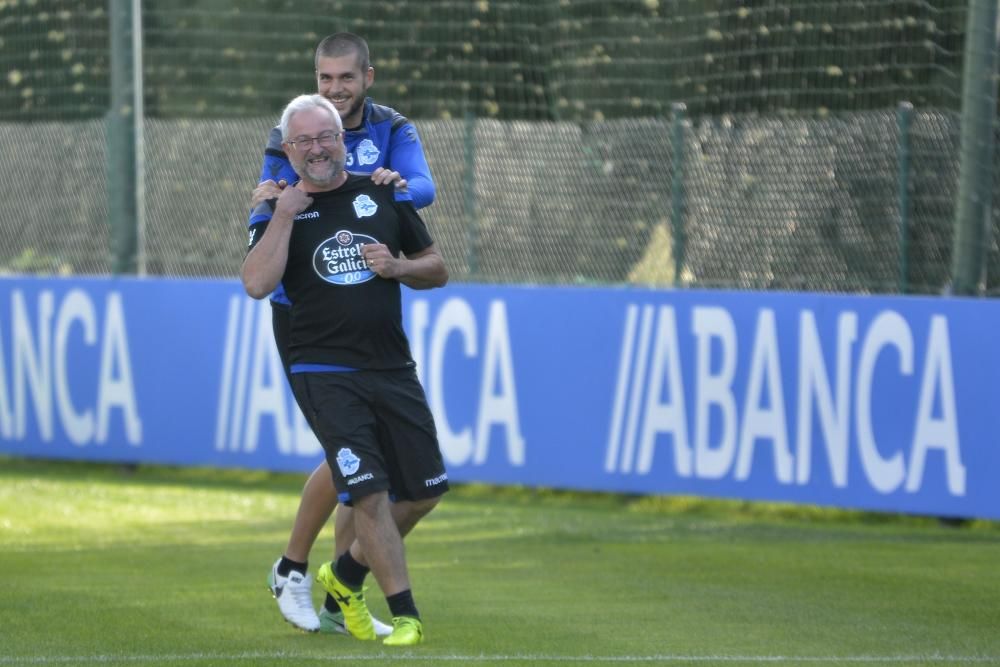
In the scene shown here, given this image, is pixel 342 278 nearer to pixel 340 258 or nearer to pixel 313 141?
pixel 340 258

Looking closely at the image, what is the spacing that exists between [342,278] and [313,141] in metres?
0.50

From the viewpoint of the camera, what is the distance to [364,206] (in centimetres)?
711

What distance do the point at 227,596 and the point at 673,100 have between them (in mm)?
5597

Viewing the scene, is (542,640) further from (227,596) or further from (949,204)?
(949,204)

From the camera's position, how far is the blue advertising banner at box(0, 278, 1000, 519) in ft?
34.7

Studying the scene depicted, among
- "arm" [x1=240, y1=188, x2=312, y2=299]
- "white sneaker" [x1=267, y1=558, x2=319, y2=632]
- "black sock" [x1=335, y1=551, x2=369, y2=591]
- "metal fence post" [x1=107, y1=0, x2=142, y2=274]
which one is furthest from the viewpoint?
"metal fence post" [x1=107, y1=0, x2=142, y2=274]

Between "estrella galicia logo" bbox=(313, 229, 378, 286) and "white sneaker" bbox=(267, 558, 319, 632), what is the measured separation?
116 centimetres

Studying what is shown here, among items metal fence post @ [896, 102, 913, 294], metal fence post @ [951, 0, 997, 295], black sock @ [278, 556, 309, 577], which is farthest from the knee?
metal fence post @ [896, 102, 913, 294]

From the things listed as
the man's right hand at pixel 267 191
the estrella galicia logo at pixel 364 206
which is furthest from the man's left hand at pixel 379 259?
the man's right hand at pixel 267 191

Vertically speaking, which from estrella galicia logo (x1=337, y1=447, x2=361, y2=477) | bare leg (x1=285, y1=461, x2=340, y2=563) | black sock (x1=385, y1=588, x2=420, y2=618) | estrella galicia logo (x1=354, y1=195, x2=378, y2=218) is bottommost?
black sock (x1=385, y1=588, x2=420, y2=618)

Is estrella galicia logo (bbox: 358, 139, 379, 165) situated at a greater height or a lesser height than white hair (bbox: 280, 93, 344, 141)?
lesser

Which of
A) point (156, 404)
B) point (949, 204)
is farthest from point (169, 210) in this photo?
point (949, 204)

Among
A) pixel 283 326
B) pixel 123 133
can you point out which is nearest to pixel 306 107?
pixel 283 326

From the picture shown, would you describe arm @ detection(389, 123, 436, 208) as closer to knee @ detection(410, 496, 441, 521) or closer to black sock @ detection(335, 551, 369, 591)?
knee @ detection(410, 496, 441, 521)
